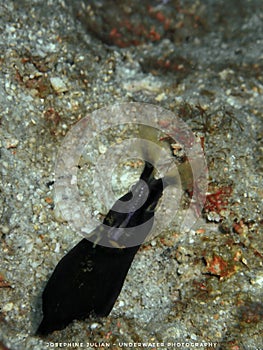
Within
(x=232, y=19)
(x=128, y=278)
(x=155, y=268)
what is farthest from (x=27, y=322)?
(x=232, y=19)

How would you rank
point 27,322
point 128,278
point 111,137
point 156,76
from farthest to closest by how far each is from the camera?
point 156,76
point 111,137
point 128,278
point 27,322

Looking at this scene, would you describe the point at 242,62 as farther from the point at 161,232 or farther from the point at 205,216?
the point at 161,232

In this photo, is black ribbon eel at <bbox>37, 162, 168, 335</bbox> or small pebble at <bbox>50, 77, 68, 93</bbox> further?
small pebble at <bbox>50, 77, 68, 93</bbox>

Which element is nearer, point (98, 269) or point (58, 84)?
point (98, 269)

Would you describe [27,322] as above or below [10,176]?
below

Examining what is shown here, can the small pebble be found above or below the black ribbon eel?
above

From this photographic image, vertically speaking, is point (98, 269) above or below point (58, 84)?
below

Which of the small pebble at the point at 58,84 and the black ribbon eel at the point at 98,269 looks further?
the small pebble at the point at 58,84

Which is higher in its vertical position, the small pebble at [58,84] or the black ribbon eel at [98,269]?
the small pebble at [58,84]
